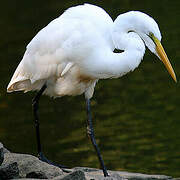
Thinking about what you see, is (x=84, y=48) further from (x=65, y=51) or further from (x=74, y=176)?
(x=74, y=176)

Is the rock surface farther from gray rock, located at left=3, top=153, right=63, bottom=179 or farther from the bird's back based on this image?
the bird's back

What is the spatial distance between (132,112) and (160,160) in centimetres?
201

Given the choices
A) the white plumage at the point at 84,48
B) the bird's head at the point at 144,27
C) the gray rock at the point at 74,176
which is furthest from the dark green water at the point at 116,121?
the gray rock at the point at 74,176

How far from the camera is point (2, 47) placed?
16.9m

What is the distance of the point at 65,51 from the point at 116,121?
16.3 feet

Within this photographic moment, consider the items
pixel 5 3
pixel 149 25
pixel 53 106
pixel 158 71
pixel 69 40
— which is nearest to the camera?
pixel 149 25

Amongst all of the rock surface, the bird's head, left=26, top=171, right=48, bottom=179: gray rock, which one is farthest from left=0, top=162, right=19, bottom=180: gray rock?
the bird's head

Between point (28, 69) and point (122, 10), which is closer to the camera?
point (28, 69)

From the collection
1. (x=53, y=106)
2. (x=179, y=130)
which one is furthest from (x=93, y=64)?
(x=53, y=106)

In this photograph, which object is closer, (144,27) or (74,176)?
(74,176)

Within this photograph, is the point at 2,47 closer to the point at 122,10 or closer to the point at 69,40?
the point at 122,10

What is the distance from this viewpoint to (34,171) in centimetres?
577

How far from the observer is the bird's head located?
20.4ft

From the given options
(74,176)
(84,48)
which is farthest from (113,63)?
(74,176)
